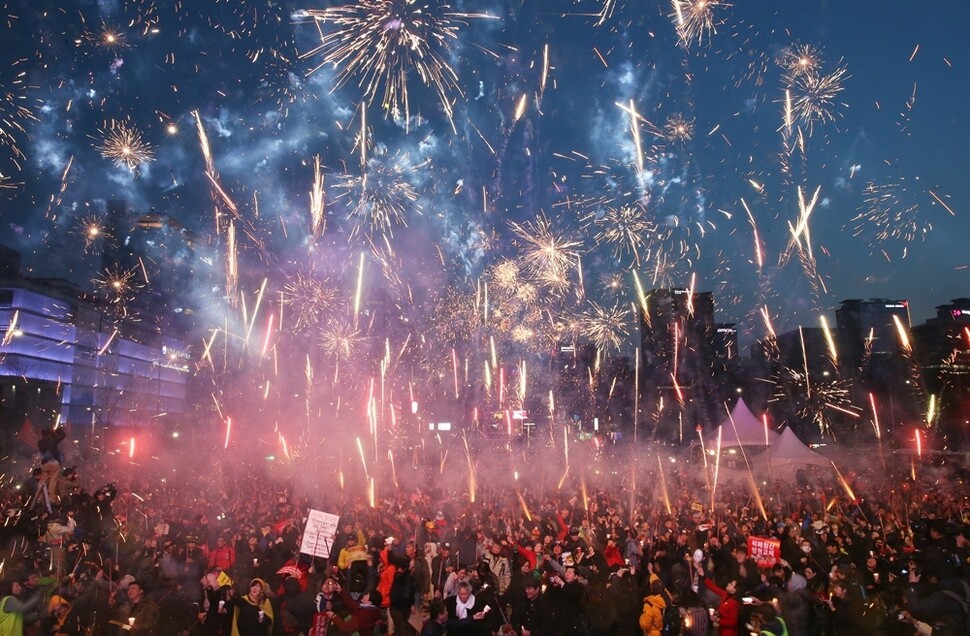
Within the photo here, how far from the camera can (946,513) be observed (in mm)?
15625

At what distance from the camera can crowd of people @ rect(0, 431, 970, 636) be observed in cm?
847

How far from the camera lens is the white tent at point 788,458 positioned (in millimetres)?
25031

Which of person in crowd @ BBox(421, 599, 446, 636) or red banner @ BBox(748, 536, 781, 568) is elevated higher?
red banner @ BBox(748, 536, 781, 568)

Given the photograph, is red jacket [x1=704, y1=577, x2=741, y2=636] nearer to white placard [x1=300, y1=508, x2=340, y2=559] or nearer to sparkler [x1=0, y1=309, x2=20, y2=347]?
white placard [x1=300, y1=508, x2=340, y2=559]

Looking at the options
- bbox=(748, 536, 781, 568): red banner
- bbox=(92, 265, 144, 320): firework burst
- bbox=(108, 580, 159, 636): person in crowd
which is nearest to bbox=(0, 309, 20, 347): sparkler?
bbox=(92, 265, 144, 320): firework burst

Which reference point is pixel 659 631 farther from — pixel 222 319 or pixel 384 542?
pixel 222 319

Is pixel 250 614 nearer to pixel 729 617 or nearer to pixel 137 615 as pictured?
pixel 137 615

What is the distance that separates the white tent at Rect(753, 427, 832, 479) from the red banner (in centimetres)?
1456

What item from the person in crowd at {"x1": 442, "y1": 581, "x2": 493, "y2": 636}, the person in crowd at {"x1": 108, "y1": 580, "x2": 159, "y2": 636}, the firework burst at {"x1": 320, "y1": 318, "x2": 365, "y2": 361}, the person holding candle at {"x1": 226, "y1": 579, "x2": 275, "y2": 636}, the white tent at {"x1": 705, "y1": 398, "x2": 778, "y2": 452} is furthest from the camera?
the firework burst at {"x1": 320, "y1": 318, "x2": 365, "y2": 361}

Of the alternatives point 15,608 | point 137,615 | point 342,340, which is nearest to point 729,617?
point 137,615

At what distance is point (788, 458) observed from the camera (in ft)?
82.3

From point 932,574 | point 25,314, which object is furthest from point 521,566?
point 25,314

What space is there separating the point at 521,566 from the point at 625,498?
12918 millimetres

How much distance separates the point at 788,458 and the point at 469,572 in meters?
19.6
